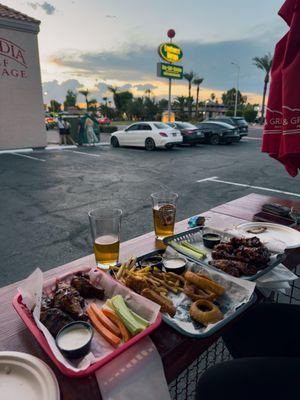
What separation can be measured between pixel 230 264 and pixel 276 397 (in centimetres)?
58

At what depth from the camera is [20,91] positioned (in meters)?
13.8

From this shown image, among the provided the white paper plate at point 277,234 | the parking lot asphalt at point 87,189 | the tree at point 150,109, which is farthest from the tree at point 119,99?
the white paper plate at point 277,234

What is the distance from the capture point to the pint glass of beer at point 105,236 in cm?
150

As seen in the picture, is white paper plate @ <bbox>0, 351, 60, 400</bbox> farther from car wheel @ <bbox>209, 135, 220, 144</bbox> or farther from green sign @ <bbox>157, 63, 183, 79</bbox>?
green sign @ <bbox>157, 63, 183, 79</bbox>

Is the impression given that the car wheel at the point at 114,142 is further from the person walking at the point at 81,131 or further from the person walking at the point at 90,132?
the person walking at the point at 81,131

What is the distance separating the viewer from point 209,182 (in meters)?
8.59

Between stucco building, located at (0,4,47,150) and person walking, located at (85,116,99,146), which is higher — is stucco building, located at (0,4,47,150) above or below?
above

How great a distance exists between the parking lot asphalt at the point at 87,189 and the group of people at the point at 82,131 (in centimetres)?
321

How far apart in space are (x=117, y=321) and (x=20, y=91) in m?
15.1

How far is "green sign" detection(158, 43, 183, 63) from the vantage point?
2280 centimetres

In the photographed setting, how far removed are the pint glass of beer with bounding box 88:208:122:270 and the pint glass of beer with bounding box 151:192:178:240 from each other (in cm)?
36

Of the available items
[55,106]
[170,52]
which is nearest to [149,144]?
[170,52]

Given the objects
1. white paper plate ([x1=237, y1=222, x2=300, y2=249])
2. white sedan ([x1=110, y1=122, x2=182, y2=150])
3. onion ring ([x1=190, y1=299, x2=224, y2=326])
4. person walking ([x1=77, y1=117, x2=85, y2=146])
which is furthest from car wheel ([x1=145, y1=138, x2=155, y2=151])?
onion ring ([x1=190, y1=299, x2=224, y2=326])

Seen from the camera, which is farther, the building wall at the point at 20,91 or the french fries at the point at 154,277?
the building wall at the point at 20,91
